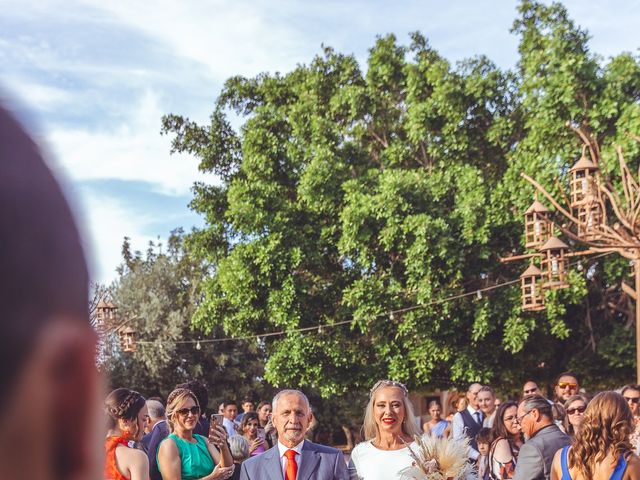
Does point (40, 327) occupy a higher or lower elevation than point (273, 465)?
higher

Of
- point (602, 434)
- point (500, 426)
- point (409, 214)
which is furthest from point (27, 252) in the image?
point (409, 214)

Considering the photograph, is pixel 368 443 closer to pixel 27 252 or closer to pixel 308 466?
pixel 308 466

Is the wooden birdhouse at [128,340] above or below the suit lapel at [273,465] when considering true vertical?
above

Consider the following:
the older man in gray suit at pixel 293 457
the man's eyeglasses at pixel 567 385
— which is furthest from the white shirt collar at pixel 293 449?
the man's eyeglasses at pixel 567 385

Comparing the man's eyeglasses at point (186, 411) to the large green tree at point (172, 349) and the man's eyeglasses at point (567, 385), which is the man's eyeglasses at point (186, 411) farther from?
the large green tree at point (172, 349)

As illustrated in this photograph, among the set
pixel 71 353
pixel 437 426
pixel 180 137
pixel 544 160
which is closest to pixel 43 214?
pixel 71 353

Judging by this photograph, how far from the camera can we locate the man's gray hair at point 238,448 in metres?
9.27

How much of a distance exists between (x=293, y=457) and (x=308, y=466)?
0.51ft

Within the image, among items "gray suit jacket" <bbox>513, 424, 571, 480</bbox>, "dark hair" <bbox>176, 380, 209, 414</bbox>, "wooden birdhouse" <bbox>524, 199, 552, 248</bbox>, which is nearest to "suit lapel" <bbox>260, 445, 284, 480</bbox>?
"dark hair" <bbox>176, 380, 209, 414</bbox>

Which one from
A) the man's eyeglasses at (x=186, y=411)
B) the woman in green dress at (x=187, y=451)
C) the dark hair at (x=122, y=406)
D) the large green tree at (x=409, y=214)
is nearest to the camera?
the dark hair at (x=122, y=406)

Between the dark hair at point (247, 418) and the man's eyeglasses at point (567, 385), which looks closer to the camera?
the man's eyeglasses at point (567, 385)

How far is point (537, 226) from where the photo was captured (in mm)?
17297

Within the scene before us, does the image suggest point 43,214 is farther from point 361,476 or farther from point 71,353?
point 361,476

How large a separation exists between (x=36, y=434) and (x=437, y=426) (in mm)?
13368
